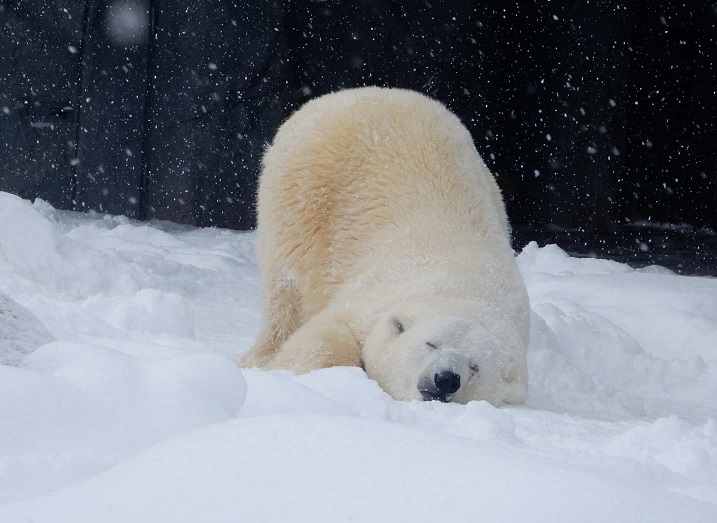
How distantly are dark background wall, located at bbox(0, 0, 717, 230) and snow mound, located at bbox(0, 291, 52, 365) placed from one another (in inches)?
254

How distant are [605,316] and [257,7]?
208 inches

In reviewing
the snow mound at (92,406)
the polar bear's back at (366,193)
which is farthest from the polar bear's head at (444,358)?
the snow mound at (92,406)

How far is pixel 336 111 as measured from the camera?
4070mm

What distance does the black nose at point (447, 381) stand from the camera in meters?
2.83

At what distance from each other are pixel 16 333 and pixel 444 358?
1.32 meters

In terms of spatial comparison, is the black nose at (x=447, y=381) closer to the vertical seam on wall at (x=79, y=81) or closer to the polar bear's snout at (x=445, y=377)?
the polar bear's snout at (x=445, y=377)

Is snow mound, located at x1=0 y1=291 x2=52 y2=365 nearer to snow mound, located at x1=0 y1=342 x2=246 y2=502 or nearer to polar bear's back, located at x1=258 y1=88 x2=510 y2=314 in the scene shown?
snow mound, located at x1=0 y1=342 x2=246 y2=502

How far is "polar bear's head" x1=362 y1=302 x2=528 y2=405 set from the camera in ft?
9.45

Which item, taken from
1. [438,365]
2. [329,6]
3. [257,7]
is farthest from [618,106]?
[438,365]

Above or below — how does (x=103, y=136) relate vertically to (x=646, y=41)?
below

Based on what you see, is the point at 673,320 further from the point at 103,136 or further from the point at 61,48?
the point at 61,48

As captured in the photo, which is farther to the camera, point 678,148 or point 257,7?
point 678,148

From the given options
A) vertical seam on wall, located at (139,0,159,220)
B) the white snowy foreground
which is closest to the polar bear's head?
the white snowy foreground

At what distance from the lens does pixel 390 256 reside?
359 centimetres
